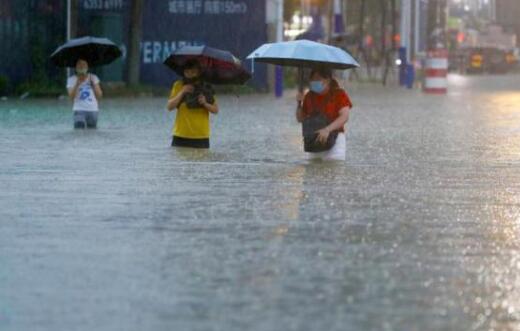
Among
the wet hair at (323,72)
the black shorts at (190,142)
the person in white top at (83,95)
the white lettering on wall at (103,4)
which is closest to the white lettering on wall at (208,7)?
the white lettering on wall at (103,4)

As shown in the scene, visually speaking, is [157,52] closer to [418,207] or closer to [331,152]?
[331,152]

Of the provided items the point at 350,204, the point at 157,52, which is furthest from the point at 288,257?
the point at 157,52

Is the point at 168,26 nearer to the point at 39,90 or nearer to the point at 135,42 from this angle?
the point at 135,42

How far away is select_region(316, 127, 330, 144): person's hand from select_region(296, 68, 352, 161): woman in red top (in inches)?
5.6

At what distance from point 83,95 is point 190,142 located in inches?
176

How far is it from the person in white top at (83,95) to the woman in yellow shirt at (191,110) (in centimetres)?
419

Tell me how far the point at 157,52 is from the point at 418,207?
97.4ft

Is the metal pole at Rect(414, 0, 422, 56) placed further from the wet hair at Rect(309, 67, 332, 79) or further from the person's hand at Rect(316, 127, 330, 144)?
the person's hand at Rect(316, 127, 330, 144)

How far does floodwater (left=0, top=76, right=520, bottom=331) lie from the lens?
8516 millimetres

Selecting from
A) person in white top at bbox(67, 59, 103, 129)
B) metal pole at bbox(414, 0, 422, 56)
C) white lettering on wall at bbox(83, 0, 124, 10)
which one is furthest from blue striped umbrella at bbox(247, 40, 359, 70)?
metal pole at bbox(414, 0, 422, 56)

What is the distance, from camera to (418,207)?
13.6 meters

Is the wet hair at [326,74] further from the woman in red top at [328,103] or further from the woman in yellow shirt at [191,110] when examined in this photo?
the woman in yellow shirt at [191,110]

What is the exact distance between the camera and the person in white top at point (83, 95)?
78.8 feet

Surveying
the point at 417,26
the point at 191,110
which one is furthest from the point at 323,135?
the point at 417,26
